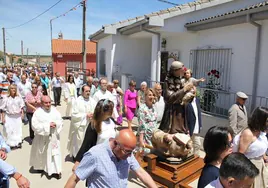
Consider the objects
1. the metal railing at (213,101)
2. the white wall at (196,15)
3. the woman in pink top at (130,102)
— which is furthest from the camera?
the white wall at (196,15)

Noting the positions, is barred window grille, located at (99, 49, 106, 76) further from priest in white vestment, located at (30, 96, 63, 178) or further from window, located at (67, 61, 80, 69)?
window, located at (67, 61, 80, 69)

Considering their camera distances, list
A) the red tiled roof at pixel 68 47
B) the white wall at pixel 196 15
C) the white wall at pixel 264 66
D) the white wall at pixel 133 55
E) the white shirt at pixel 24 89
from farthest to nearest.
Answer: the red tiled roof at pixel 68 47 → the white wall at pixel 133 55 → the white shirt at pixel 24 89 → the white wall at pixel 196 15 → the white wall at pixel 264 66

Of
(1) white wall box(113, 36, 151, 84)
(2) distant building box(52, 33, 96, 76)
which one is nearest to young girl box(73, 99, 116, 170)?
(1) white wall box(113, 36, 151, 84)

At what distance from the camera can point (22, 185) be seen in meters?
2.47

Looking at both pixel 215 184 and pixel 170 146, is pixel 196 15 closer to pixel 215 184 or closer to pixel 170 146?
pixel 170 146

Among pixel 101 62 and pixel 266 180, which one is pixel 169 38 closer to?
pixel 101 62

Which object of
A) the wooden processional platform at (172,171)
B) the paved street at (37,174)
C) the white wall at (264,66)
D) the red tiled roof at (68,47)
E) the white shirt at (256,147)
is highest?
the red tiled roof at (68,47)

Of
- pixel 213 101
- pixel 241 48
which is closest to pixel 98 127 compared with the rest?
pixel 213 101

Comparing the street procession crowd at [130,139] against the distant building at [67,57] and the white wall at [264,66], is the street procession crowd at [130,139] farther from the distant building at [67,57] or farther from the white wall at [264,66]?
the distant building at [67,57]

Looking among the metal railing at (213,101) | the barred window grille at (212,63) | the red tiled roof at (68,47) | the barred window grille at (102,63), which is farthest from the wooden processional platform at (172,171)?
the red tiled roof at (68,47)

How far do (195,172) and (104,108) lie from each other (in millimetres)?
1710

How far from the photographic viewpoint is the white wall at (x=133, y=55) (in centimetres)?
1078

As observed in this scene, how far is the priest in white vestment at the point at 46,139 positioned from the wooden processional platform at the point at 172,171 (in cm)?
185

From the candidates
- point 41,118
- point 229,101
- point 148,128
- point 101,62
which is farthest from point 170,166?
point 101,62
